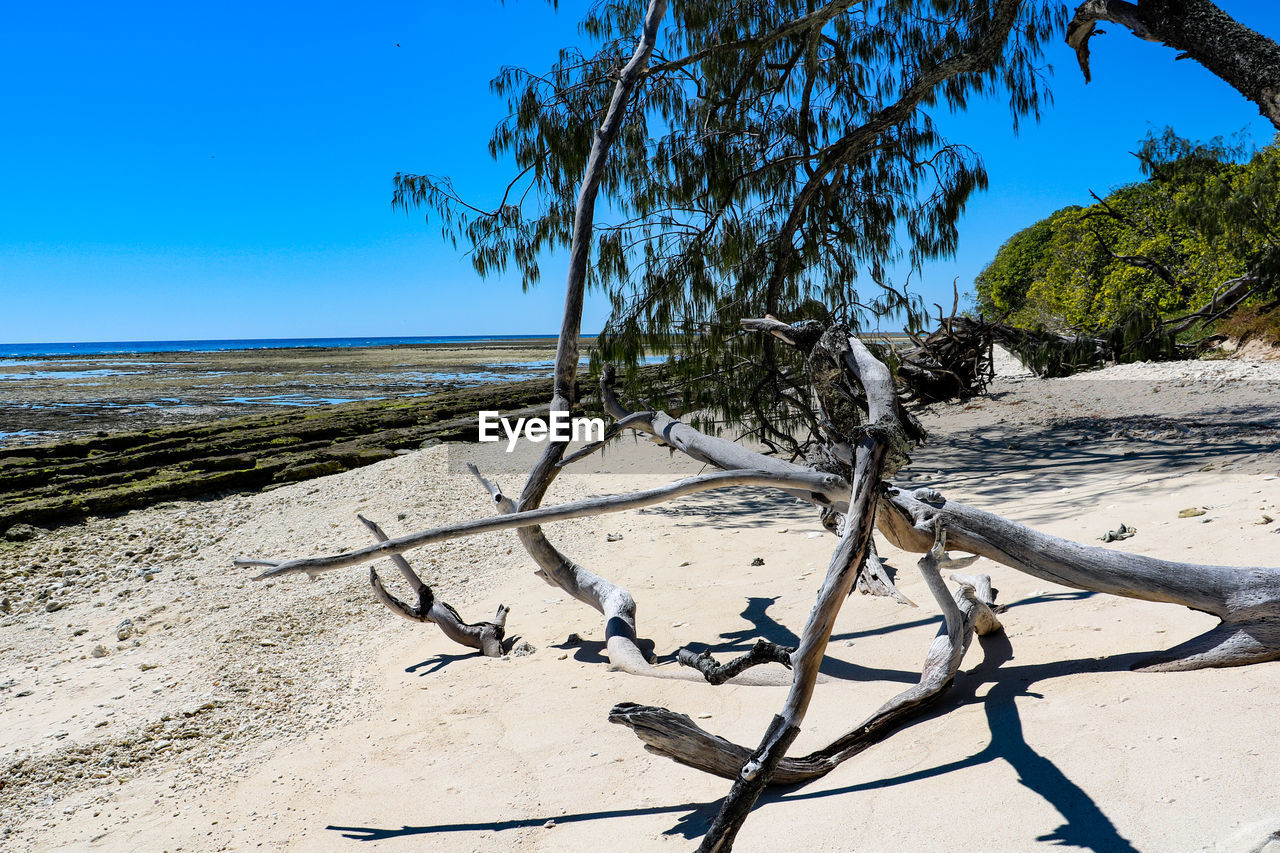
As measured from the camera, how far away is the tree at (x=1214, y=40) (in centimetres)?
428

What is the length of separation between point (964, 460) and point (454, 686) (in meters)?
6.31

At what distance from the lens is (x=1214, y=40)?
4.41 meters

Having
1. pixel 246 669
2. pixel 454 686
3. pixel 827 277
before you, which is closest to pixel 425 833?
pixel 454 686

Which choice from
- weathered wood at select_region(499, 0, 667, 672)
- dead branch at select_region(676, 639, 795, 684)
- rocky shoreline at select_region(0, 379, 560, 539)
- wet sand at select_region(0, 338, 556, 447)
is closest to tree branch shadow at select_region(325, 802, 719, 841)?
dead branch at select_region(676, 639, 795, 684)

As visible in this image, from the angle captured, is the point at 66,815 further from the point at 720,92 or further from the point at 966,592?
the point at 720,92

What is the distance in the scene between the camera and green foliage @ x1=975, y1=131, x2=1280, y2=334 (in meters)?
10.2

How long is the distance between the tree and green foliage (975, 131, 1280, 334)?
19.7 ft

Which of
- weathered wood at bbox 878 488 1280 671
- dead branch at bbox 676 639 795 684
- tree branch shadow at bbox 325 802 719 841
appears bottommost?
tree branch shadow at bbox 325 802 719 841

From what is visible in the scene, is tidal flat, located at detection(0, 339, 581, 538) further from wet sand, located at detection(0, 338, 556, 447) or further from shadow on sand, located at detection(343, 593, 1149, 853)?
shadow on sand, located at detection(343, 593, 1149, 853)

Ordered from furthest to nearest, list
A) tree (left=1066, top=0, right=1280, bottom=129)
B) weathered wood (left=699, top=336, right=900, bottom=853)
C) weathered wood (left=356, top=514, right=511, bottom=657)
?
tree (left=1066, top=0, right=1280, bottom=129), weathered wood (left=356, top=514, right=511, bottom=657), weathered wood (left=699, top=336, right=900, bottom=853)

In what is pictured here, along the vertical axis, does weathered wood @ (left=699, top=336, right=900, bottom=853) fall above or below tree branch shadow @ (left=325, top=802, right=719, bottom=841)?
above

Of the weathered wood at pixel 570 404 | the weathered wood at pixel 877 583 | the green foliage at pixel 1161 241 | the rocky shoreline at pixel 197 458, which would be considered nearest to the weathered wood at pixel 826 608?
Answer: the weathered wood at pixel 877 583

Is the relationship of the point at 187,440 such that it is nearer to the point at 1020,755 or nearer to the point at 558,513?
the point at 558,513

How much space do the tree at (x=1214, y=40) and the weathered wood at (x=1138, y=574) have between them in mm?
3492
